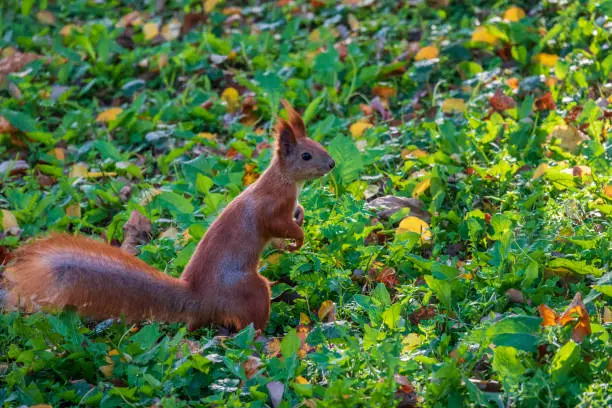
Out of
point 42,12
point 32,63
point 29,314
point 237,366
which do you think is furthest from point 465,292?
point 42,12

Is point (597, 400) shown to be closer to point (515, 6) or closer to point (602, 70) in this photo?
point (602, 70)

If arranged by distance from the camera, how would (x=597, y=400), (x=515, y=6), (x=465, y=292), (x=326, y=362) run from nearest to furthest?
1. (x=597, y=400)
2. (x=326, y=362)
3. (x=465, y=292)
4. (x=515, y=6)

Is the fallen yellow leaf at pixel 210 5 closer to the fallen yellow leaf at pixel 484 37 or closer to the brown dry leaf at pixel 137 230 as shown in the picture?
the fallen yellow leaf at pixel 484 37

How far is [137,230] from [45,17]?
3577 mm

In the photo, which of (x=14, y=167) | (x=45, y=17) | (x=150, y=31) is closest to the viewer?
(x=14, y=167)

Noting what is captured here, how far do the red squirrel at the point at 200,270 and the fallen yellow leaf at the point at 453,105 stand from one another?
1362 millimetres

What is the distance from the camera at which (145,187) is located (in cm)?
438

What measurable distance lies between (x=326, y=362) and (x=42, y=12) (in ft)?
16.9

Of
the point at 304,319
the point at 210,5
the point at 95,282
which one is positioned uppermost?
the point at 210,5

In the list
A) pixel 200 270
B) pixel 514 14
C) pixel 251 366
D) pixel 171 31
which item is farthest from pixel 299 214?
pixel 171 31

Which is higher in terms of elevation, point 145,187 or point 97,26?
point 97,26

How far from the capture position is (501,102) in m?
4.44

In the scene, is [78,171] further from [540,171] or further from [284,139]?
[540,171]

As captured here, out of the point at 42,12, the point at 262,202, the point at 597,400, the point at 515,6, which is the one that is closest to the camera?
the point at 597,400
